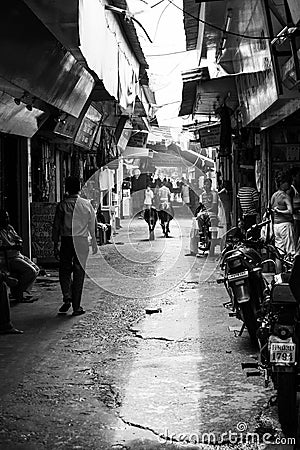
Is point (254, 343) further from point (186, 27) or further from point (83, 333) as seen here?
point (186, 27)

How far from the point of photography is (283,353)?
494 centimetres

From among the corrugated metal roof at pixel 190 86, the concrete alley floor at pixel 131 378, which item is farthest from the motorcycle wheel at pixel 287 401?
the corrugated metal roof at pixel 190 86

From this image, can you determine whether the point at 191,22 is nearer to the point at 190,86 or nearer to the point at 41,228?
the point at 190,86

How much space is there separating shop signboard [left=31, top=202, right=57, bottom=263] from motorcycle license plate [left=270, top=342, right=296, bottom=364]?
414 inches

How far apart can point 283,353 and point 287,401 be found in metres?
0.33

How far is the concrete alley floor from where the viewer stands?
16.6ft

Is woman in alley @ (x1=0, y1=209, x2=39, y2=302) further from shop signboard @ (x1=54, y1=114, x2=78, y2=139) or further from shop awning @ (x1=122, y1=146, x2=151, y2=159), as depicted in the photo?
shop awning @ (x1=122, y1=146, x2=151, y2=159)

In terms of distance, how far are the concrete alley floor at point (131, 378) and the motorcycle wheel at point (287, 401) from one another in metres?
0.11

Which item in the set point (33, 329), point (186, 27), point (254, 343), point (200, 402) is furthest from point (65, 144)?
point (200, 402)

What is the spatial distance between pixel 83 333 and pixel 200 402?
10.4 feet

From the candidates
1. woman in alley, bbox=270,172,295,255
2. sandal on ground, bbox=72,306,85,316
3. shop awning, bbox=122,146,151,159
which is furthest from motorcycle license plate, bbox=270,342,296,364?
shop awning, bbox=122,146,151,159

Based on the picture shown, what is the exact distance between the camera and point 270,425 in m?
5.18

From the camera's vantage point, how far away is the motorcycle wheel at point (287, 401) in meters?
4.95

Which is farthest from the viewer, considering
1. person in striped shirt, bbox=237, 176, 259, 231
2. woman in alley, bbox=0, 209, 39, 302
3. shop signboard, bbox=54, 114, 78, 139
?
shop signboard, bbox=54, 114, 78, 139
